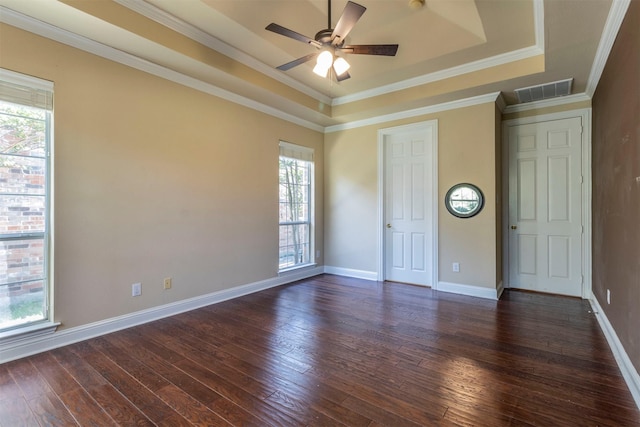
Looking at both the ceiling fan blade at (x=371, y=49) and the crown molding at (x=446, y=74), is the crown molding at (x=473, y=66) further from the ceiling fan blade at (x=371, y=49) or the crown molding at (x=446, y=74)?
the ceiling fan blade at (x=371, y=49)

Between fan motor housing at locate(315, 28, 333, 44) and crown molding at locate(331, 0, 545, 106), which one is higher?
crown molding at locate(331, 0, 545, 106)

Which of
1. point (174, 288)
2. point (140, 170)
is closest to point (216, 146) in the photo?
point (140, 170)

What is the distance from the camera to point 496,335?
113 inches

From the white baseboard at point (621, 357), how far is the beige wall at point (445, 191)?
1145 millimetres

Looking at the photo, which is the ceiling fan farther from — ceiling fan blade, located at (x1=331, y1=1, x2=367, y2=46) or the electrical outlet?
the electrical outlet

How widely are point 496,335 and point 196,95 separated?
4.08 meters

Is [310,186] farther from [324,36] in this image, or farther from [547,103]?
[547,103]

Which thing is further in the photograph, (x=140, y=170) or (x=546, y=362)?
(x=140, y=170)

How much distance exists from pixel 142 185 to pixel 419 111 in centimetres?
379

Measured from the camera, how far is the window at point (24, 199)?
237cm

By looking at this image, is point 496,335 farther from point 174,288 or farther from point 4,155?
point 4,155

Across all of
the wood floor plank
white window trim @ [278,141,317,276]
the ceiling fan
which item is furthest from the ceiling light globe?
the wood floor plank

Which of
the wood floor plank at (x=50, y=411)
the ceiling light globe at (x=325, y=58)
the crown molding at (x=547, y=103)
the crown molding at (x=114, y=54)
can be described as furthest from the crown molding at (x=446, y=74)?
the wood floor plank at (x=50, y=411)

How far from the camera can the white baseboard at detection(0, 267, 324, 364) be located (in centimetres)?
240
